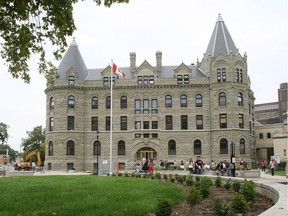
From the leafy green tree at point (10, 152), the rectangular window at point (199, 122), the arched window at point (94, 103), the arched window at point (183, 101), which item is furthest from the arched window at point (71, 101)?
the leafy green tree at point (10, 152)

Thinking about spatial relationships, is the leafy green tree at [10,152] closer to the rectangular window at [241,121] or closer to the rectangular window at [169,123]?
the rectangular window at [169,123]

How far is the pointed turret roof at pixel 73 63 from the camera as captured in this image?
59031 mm

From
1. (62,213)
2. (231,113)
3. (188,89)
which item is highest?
(188,89)

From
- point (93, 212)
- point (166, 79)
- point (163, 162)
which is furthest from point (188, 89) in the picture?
point (93, 212)

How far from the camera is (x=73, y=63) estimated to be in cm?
6019

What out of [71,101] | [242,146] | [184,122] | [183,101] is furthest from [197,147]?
[71,101]

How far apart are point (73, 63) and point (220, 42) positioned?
22.3m

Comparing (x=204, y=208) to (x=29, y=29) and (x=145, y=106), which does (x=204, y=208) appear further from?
(x=145, y=106)

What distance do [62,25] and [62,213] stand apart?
6.23 meters

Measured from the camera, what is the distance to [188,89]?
56.3m

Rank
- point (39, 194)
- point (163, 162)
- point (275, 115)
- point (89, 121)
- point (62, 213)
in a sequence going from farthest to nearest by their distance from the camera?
1. point (275, 115)
2. point (89, 121)
3. point (163, 162)
4. point (39, 194)
5. point (62, 213)

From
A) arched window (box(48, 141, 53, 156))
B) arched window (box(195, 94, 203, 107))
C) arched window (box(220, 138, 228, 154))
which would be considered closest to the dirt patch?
arched window (box(220, 138, 228, 154))

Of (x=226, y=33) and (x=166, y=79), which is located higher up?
(x=226, y=33)

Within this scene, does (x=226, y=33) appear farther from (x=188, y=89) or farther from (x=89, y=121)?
(x=89, y=121)
